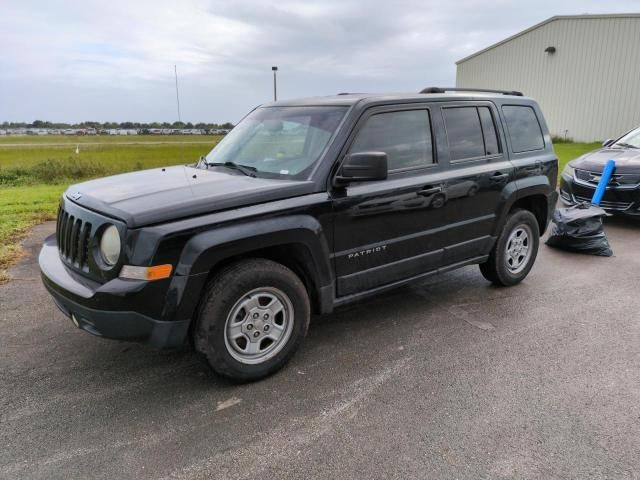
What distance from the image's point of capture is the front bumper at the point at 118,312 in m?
2.77

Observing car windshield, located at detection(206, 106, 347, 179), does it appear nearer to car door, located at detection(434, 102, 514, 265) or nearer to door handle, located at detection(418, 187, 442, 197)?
door handle, located at detection(418, 187, 442, 197)

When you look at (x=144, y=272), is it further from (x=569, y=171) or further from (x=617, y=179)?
(x=569, y=171)

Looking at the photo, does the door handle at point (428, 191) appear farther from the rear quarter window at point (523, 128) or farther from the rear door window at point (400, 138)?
the rear quarter window at point (523, 128)

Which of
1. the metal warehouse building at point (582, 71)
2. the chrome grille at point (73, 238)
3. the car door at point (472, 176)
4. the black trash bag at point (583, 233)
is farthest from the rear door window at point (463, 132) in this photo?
the metal warehouse building at point (582, 71)

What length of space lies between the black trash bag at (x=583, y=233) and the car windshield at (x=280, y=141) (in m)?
4.19

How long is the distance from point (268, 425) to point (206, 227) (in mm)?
1237

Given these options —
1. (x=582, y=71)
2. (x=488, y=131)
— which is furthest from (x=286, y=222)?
(x=582, y=71)

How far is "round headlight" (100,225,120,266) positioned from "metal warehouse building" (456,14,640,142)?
86.8ft

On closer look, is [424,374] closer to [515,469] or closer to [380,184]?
[515,469]

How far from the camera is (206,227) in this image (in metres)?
2.90

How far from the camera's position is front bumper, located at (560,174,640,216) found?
7.35 metres

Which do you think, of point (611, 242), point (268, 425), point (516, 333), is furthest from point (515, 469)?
point (611, 242)

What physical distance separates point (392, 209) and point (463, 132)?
3.91ft

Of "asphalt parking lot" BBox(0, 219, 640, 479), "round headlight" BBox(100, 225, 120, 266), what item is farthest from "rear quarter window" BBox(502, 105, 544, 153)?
"round headlight" BBox(100, 225, 120, 266)
